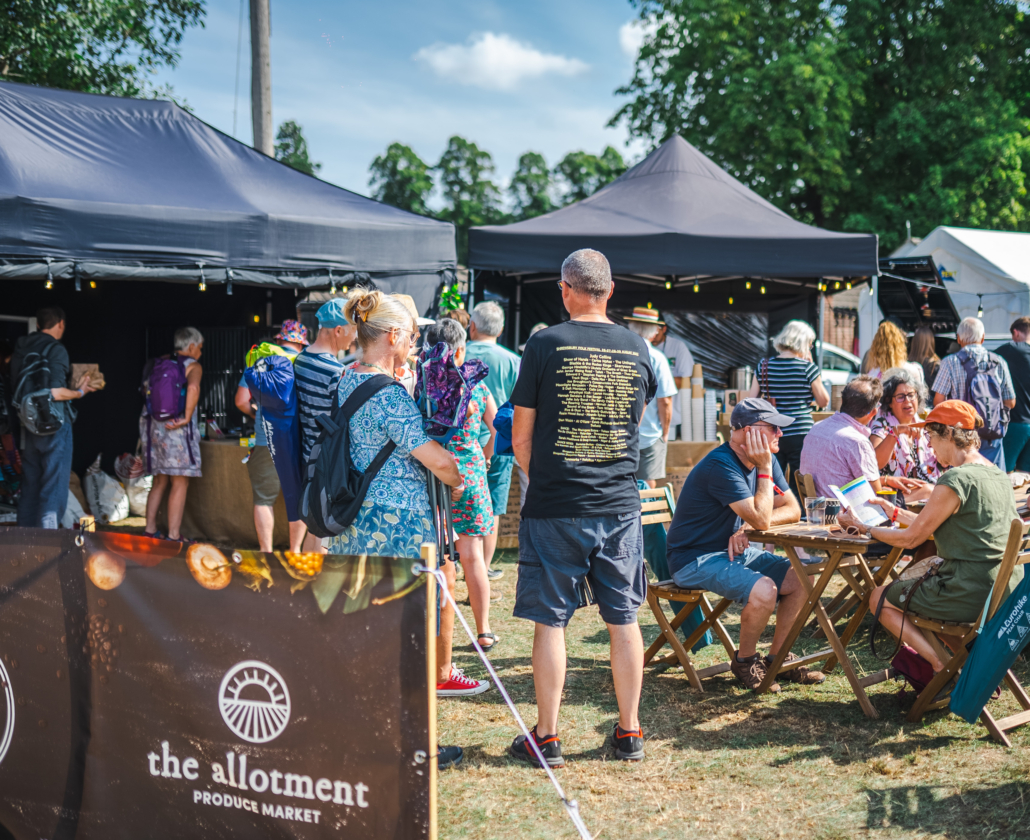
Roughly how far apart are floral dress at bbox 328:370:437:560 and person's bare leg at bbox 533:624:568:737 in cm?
53

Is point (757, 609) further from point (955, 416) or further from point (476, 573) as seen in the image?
point (476, 573)

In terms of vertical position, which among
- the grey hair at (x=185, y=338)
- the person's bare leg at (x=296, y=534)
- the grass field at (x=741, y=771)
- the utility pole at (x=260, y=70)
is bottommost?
the grass field at (x=741, y=771)

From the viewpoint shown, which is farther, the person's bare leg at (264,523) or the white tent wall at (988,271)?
the white tent wall at (988,271)

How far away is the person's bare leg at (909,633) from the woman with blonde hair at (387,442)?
1985 mm

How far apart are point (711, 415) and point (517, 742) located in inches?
196

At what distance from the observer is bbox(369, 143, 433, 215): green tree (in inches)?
1411

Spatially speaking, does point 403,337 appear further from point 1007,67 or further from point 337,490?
point 1007,67

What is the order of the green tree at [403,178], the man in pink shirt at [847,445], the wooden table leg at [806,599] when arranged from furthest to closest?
the green tree at [403,178] < the man in pink shirt at [847,445] < the wooden table leg at [806,599]

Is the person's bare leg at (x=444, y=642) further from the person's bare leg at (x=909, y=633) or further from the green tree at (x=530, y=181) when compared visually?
the green tree at (x=530, y=181)

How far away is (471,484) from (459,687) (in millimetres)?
922

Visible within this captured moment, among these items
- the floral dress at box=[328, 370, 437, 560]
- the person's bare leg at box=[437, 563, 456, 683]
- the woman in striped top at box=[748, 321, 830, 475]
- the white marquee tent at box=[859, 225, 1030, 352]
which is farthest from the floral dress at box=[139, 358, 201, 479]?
the white marquee tent at box=[859, 225, 1030, 352]

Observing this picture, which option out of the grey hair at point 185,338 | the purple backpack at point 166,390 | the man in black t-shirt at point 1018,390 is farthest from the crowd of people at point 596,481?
the man in black t-shirt at point 1018,390

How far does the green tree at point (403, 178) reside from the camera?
35844 mm

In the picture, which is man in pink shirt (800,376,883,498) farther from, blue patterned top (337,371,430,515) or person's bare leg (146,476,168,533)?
person's bare leg (146,476,168,533)
